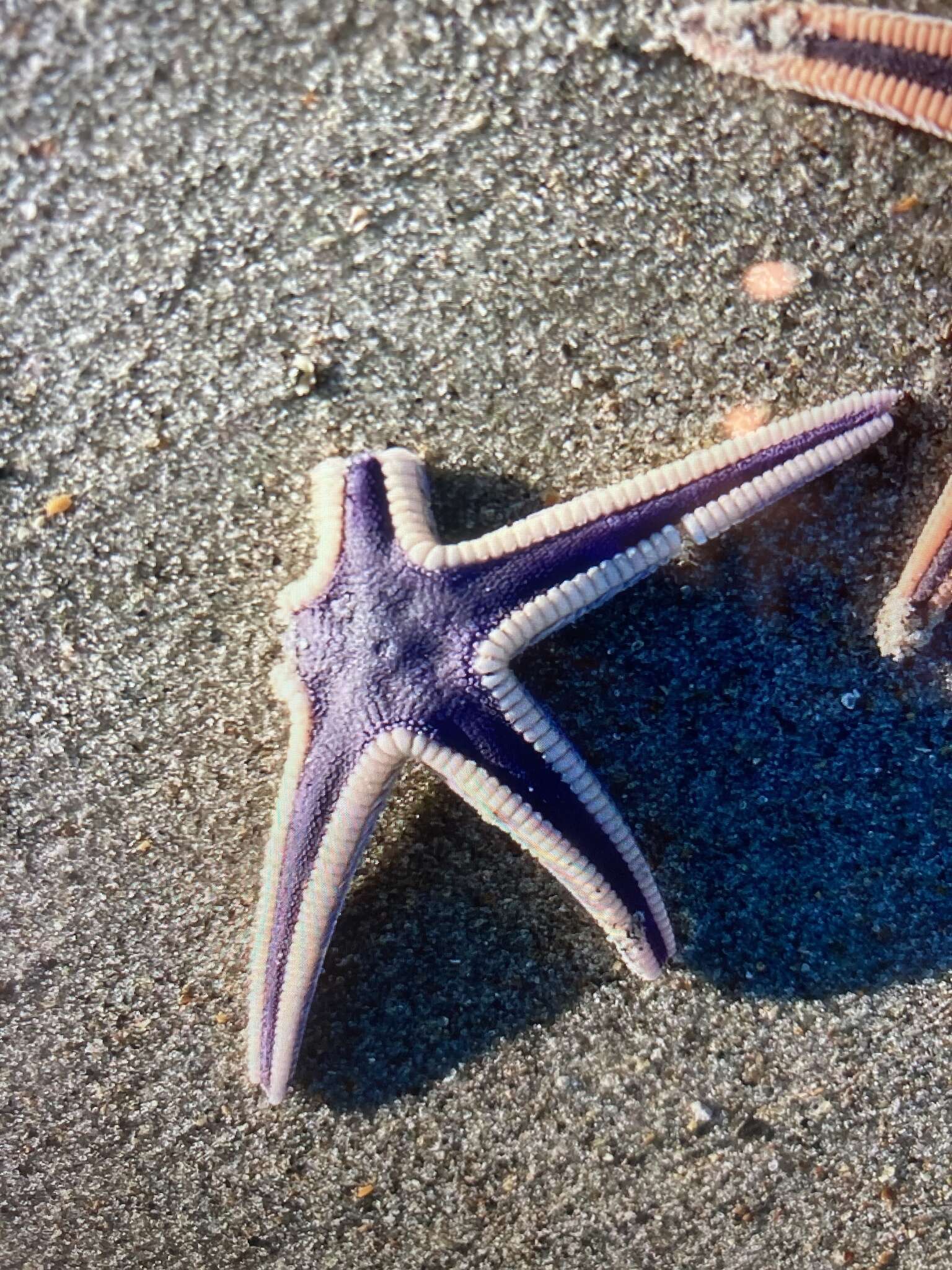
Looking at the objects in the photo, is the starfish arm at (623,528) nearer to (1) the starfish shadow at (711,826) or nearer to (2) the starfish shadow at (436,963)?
(1) the starfish shadow at (711,826)

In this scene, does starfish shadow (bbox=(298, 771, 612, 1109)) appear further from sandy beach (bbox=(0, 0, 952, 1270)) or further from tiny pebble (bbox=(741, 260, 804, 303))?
tiny pebble (bbox=(741, 260, 804, 303))

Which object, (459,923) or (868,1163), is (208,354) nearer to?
(459,923)

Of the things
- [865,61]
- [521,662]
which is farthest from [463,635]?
[865,61]

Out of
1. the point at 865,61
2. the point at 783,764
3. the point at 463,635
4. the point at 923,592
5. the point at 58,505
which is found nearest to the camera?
the point at 865,61

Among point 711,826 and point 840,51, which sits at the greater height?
point 840,51

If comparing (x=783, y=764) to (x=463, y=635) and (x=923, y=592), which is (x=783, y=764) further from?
(x=463, y=635)

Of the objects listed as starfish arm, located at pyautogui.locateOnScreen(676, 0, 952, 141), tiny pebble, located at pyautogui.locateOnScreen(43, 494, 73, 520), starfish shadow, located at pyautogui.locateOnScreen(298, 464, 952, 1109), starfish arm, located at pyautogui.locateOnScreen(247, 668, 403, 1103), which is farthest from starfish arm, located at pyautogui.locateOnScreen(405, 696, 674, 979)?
starfish arm, located at pyautogui.locateOnScreen(676, 0, 952, 141)

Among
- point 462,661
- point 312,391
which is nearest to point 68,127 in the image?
point 312,391
